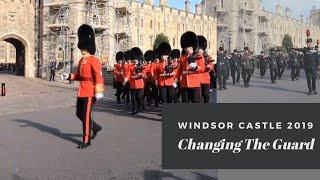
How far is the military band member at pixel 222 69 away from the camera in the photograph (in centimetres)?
425

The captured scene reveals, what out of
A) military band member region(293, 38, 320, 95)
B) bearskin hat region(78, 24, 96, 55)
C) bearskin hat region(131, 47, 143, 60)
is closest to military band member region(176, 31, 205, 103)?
bearskin hat region(78, 24, 96, 55)

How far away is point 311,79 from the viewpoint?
154 inches

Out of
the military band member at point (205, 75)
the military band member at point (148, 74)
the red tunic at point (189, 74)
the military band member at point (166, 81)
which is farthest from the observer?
the military band member at point (148, 74)

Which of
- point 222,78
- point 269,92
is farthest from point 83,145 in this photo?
point 269,92

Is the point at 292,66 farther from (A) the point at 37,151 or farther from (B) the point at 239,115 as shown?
(A) the point at 37,151

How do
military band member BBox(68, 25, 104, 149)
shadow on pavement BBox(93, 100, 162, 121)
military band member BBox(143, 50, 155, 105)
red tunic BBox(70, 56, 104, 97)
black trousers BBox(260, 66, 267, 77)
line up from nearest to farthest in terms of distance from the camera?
black trousers BBox(260, 66, 267, 77) < military band member BBox(68, 25, 104, 149) < red tunic BBox(70, 56, 104, 97) < shadow on pavement BBox(93, 100, 162, 121) < military band member BBox(143, 50, 155, 105)

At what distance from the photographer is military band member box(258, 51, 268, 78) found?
4.51m

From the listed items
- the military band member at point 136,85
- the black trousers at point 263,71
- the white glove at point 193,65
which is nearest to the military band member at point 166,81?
the military band member at point 136,85

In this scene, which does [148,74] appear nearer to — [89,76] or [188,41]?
[188,41]

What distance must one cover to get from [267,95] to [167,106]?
87 centimetres

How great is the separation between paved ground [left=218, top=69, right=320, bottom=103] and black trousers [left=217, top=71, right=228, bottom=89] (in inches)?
2.8

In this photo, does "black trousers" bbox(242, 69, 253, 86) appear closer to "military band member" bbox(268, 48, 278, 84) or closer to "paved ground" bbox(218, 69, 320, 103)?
"paved ground" bbox(218, 69, 320, 103)

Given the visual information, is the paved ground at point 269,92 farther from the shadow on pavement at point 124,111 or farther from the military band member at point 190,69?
the shadow on pavement at point 124,111

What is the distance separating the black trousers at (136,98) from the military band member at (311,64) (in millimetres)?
9397
